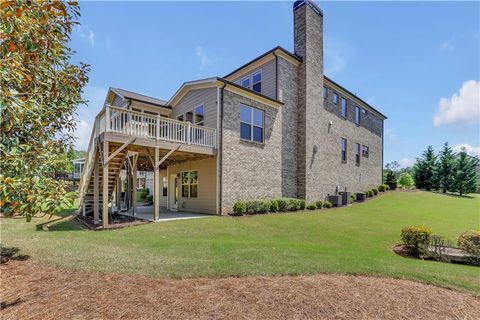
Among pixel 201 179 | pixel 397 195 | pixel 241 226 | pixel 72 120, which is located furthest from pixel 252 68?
pixel 397 195

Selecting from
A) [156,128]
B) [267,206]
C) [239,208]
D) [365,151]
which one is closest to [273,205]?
[267,206]

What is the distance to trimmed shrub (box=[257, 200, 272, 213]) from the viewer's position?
45.2ft

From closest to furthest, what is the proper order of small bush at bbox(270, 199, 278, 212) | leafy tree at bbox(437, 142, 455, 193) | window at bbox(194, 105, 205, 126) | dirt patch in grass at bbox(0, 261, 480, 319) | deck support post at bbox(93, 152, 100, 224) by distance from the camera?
dirt patch in grass at bbox(0, 261, 480, 319)
deck support post at bbox(93, 152, 100, 224)
small bush at bbox(270, 199, 278, 212)
window at bbox(194, 105, 205, 126)
leafy tree at bbox(437, 142, 455, 193)

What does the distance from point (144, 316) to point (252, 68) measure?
656 inches

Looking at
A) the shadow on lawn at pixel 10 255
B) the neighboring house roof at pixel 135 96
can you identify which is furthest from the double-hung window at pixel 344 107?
the shadow on lawn at pixel 10 255

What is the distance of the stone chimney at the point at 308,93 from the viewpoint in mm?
16875

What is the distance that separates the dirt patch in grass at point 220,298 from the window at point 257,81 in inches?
562

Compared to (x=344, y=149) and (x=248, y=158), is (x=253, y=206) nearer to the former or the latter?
(x=248, y=158)

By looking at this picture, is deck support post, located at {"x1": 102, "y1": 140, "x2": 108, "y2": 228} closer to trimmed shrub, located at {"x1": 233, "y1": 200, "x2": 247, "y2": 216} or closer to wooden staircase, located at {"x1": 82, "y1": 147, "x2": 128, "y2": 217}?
wooden staircase, located at {"x1": 82, "y1": 147, "x2": 128, "y2": 217}

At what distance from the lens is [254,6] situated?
11625mm

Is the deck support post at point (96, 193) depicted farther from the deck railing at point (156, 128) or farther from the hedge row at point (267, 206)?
the hedge row at point (267, 206)

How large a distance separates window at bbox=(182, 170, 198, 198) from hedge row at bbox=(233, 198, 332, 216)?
10.0 ft

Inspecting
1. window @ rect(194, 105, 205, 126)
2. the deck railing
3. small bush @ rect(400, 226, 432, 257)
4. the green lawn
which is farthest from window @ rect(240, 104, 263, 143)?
small bush @ rect(400, 226, 432, 257)

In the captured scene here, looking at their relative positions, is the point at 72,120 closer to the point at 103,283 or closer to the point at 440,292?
the point at 103,283
